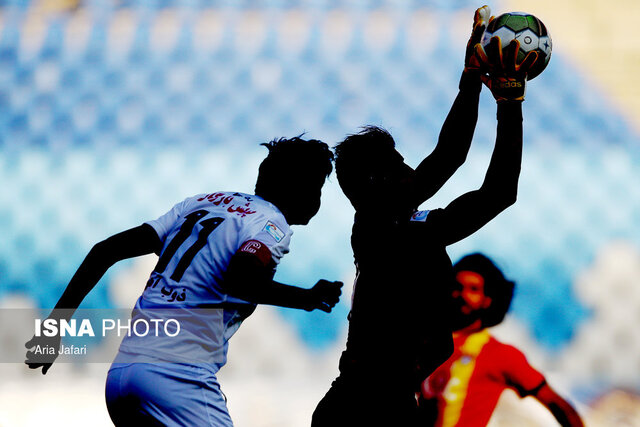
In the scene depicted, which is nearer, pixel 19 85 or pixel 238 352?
pixel 238 352

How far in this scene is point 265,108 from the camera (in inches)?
150

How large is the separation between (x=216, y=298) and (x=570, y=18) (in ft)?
10.3

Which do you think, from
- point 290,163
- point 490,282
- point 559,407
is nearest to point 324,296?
point 290,163

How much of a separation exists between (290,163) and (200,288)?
14.9 inches

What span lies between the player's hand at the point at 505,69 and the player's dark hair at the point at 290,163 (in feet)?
1.50

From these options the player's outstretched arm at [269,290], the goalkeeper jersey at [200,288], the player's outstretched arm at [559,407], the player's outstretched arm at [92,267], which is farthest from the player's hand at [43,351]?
the player's outstretched arm at [559,407]

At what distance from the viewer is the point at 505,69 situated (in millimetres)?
1522

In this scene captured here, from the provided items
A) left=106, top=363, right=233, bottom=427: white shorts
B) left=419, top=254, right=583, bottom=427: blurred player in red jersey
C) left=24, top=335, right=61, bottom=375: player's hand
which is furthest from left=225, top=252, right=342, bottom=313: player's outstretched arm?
left=419, top=254, right=583, bottom=427: blurred player in red jersey

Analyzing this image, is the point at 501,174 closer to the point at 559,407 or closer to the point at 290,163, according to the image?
the point at 290,163

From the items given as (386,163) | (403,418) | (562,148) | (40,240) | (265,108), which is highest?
(265,108)

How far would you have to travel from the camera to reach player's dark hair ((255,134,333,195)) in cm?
183

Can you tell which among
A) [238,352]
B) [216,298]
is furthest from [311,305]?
[238,352]

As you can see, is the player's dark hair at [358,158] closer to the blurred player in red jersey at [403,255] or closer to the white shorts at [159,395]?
the blurred player in red jersey at [403,255]

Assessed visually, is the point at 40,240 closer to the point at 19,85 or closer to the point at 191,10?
the point at 19,85
